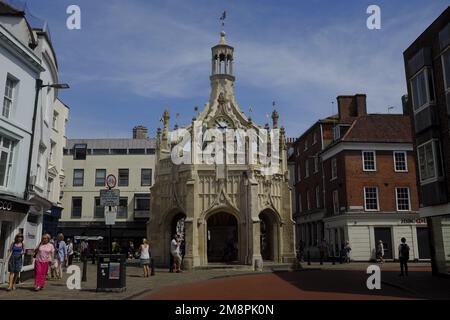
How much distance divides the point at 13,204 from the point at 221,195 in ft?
44.9

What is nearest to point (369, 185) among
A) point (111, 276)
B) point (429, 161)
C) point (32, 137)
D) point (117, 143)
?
point (429, 161)

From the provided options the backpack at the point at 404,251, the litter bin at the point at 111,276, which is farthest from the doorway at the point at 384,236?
the litter bin at the point at 111,276

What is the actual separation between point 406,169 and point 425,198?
59.8ft

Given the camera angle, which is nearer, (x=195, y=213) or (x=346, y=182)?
(x=195, y=213)

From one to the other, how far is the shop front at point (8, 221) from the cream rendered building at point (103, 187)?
97.7 ft

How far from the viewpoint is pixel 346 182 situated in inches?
1415

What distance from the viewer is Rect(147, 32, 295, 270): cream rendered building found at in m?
26.3

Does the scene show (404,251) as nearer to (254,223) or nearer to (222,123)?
(254,223)

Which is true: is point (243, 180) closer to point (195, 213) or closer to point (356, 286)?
point (195, 213)

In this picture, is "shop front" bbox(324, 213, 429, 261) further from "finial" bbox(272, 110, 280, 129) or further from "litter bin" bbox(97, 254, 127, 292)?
"litter bin" bbox(97, 254, 127, 292)

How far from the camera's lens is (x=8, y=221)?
52.6 feet

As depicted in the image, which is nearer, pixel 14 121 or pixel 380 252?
pixel 14 121

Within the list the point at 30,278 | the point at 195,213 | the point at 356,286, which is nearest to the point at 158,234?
the point at 195,213

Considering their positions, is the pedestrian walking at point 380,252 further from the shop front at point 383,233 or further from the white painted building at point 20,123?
the white painted building at point 20,123
